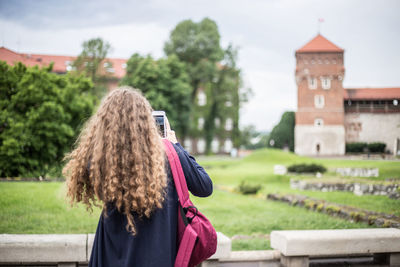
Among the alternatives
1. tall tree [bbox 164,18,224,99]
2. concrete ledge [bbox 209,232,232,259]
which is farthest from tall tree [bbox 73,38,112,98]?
concrete ledge [bbox 209,232,232,259]

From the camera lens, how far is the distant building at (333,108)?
26.2 feet

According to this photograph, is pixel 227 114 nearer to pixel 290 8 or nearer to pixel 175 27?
pixel 175 27

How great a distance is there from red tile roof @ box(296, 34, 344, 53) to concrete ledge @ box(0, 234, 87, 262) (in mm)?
7450

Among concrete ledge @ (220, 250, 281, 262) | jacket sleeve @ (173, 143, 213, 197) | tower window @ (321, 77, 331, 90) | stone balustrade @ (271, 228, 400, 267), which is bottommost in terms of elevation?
concrete ledge @ (220, 250, 281, 262)

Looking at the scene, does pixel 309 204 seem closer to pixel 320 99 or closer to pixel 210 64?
pixel 320 99

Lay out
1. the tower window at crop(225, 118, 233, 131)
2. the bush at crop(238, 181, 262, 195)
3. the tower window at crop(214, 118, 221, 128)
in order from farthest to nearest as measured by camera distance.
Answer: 1. the tower window at crop(214, 118, 221, 128)
2. the tower window at crop(225, 118, 233, 131)
3. the bush at crop(238, 181, 262, 195)

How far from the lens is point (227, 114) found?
39875mm

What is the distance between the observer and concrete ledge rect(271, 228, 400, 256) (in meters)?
4.39

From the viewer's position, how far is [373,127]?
7941 mm

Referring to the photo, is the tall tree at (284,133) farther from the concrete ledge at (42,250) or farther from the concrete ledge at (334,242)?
the concrete ledge at (42,250)

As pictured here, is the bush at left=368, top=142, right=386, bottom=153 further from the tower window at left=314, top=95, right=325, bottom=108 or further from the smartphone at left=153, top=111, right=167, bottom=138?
the smartphone at left=153, top=111, right=167, bottom=138

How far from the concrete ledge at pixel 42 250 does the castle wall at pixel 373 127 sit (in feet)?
21.1

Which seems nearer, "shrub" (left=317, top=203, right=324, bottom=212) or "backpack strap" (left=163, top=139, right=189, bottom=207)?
"backpack strap" (left=163, top=139, right=189, bottom=207)

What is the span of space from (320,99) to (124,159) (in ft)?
23.9
